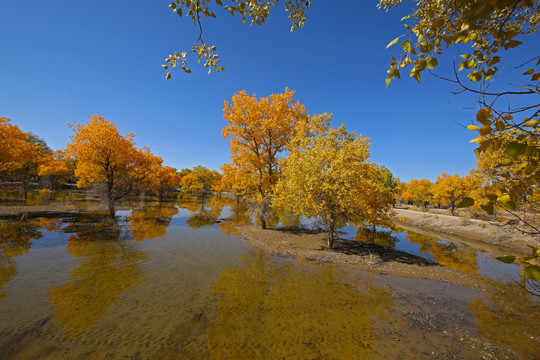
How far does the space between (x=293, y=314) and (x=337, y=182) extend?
22.5 ft

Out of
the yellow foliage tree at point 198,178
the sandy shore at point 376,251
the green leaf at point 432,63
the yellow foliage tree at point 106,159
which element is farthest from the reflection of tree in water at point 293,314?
the yellow foliage tree at point 198,178

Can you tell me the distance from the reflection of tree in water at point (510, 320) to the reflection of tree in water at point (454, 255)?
11.4ft

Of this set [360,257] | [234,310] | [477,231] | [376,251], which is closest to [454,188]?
[477,231]

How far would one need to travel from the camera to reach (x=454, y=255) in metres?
15.4

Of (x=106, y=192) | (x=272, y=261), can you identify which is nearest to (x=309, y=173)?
(x=272, y=261)

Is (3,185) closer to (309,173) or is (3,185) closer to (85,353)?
(85,353)

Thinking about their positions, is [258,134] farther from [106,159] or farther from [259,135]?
[106,159]

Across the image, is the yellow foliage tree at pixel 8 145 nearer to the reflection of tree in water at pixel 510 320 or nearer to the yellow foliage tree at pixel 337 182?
the yellow foliage tree at pixel 337 182

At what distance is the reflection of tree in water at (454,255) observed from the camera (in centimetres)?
1272

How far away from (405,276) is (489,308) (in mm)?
→ 2710

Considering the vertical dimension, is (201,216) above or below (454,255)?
above

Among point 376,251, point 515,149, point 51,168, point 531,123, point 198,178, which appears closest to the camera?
point 515,149

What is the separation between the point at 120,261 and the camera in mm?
9844

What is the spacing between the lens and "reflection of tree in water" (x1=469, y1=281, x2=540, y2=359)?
222 inches
